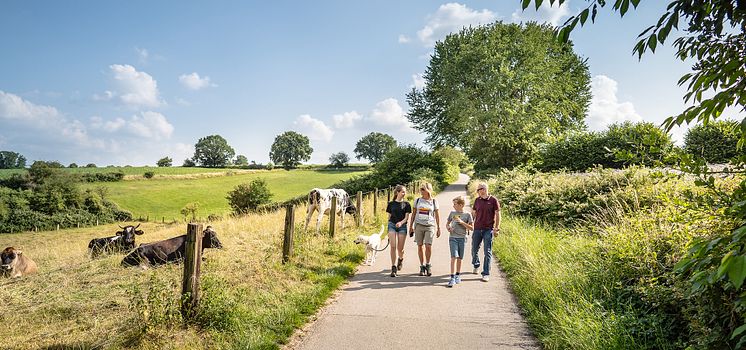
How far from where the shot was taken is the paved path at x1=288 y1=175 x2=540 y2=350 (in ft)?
14.9

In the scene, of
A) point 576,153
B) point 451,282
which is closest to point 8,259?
point 451,282

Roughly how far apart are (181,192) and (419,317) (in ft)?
187

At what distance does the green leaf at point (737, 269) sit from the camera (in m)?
1.23

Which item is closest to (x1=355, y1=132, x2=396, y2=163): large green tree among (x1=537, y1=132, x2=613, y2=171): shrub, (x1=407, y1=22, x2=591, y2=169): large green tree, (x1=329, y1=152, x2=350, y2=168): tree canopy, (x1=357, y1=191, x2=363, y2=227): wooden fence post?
(x1=329, y1=152, x2=350, y2=168): tree canopy

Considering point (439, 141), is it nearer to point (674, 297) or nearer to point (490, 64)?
point (490, 64)

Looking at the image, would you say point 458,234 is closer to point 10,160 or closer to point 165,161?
point 165,161

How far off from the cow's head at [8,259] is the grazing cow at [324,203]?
6671 millimetres

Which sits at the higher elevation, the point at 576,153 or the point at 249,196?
the point at 576,153

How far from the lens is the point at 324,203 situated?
11977 millimetres

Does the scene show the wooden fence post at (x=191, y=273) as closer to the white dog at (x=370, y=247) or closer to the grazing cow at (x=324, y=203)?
the white dog at (x=370, y=247)

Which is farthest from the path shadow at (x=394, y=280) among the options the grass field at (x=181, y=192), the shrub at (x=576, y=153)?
the grass field at (x=181, y=192)

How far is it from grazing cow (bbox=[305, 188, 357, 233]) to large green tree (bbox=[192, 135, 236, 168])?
8486 centimetres

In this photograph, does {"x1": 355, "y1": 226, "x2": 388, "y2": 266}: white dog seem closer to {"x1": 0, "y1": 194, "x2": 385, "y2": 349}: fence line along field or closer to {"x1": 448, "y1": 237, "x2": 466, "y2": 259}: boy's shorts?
{"x1": 0, "y1": 194, "x2": 385, "y2": 349}: fence line along field

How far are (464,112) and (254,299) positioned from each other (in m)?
26.3
